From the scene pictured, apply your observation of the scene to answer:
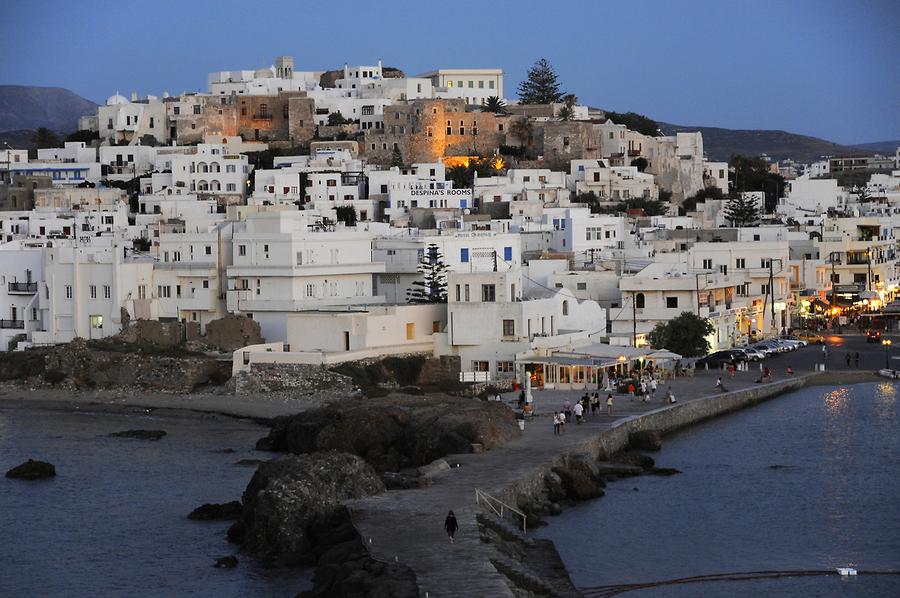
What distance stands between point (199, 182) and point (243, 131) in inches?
481

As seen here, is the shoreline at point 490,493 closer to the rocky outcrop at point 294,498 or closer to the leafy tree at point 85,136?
the rocky outcrop at point 294,498

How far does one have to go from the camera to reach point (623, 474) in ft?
111

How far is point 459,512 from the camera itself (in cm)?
2672

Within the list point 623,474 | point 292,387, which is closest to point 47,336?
point 292,387

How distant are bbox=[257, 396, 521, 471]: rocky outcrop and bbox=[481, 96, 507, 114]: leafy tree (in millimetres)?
54467

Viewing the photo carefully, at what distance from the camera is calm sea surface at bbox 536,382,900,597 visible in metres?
26.6

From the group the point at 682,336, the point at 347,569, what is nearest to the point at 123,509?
the point at 347,569

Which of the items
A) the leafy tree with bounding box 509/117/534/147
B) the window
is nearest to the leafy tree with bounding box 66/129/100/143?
the leafy tree with bounding box 509/117/534/147

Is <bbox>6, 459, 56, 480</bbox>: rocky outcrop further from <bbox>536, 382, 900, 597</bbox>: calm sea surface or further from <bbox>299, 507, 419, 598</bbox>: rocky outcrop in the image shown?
<bbox>536, 382, 900, 597</bbox>: calm sea surface

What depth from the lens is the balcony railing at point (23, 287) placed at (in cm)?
5462

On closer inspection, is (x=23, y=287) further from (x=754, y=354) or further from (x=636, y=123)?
(x=636, y=123)

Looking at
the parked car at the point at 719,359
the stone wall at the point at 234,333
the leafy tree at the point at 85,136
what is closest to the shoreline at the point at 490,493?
the parked car at the point at 719,359

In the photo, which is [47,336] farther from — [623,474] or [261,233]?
[623,474]

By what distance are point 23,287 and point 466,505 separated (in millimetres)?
30701
